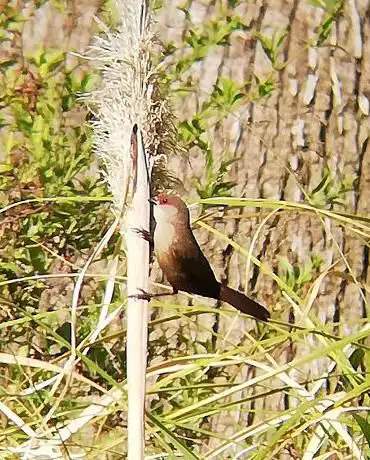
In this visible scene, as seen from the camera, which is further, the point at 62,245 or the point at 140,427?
the point at 62,245

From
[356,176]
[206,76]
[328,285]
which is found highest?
[206,76]

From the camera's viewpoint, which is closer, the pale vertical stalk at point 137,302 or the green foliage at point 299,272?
the pale vertical stalk at point 137,302

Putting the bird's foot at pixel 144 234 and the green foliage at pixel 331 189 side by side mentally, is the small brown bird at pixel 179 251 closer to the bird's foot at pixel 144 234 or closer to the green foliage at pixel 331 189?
the bird's foot at pixel 144 234

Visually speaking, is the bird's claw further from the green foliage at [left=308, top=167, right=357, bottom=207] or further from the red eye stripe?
the green foliage at [left=308, top=167, right=357, bottom=207]

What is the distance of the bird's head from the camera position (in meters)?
0.47

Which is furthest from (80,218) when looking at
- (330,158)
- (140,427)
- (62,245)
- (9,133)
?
(140,427)

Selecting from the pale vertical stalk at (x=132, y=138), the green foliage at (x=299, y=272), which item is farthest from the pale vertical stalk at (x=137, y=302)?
the green foliage at (x=299, y=272)

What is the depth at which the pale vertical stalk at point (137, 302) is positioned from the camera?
1.51 feet

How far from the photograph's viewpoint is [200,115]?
4.18 ft

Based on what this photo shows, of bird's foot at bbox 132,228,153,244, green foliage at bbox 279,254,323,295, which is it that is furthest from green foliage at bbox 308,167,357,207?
bird's foot at bbox 132,228,153,244

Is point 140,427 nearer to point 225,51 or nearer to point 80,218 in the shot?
point 80,218

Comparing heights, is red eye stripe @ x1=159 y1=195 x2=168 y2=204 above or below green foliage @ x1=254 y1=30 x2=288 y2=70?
below

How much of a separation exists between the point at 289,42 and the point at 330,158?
18 centimetres

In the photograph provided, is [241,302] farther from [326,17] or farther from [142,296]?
[326,17]
